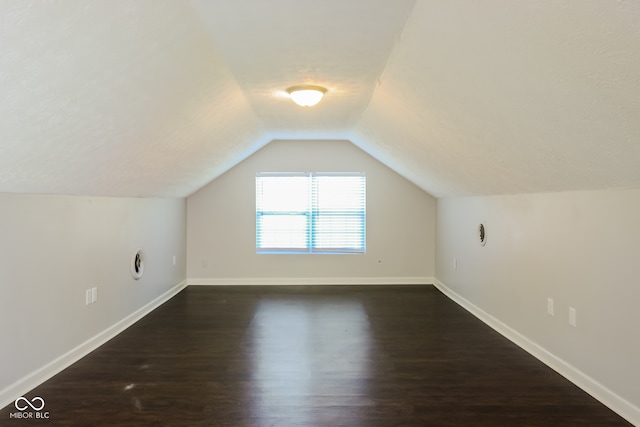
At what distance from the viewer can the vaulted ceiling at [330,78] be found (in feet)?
4.92

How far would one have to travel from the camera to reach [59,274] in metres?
2.91

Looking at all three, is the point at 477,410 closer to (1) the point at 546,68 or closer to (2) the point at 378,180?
(1) the point at 546,68

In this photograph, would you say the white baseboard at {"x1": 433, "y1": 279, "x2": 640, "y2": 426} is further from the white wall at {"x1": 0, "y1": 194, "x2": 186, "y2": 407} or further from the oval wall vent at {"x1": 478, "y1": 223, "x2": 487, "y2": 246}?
the white wall at {"x1": 0, "y1": 194, "x2": 186, "y2": 407}

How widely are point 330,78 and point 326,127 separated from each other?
1.89 metres

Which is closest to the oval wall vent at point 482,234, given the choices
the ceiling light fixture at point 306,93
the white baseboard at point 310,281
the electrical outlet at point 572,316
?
the electrical outlet at point 572,316

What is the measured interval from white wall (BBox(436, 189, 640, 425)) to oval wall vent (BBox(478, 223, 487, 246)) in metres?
0.07

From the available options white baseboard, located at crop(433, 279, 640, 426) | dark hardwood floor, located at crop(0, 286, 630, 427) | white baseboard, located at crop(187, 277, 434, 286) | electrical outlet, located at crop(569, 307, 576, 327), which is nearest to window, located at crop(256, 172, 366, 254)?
white baseboard, located at crop(187, 277, 434, 286)

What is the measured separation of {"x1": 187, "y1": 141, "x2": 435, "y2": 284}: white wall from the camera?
237 inches

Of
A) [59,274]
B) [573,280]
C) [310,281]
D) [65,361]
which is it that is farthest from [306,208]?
[573,280]

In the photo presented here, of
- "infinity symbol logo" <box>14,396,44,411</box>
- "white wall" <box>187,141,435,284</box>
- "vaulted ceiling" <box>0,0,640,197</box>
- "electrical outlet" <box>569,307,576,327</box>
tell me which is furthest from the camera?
"white wall" <box>187,141,435,284</box>

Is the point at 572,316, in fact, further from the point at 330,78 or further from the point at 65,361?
the point at 65,361

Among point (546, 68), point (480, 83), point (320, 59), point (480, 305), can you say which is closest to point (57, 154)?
point (320, 59)

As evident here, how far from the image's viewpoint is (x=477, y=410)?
237cm

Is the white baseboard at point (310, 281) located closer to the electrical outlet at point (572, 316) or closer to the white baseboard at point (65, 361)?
the white baseboard at point (65, 361)
